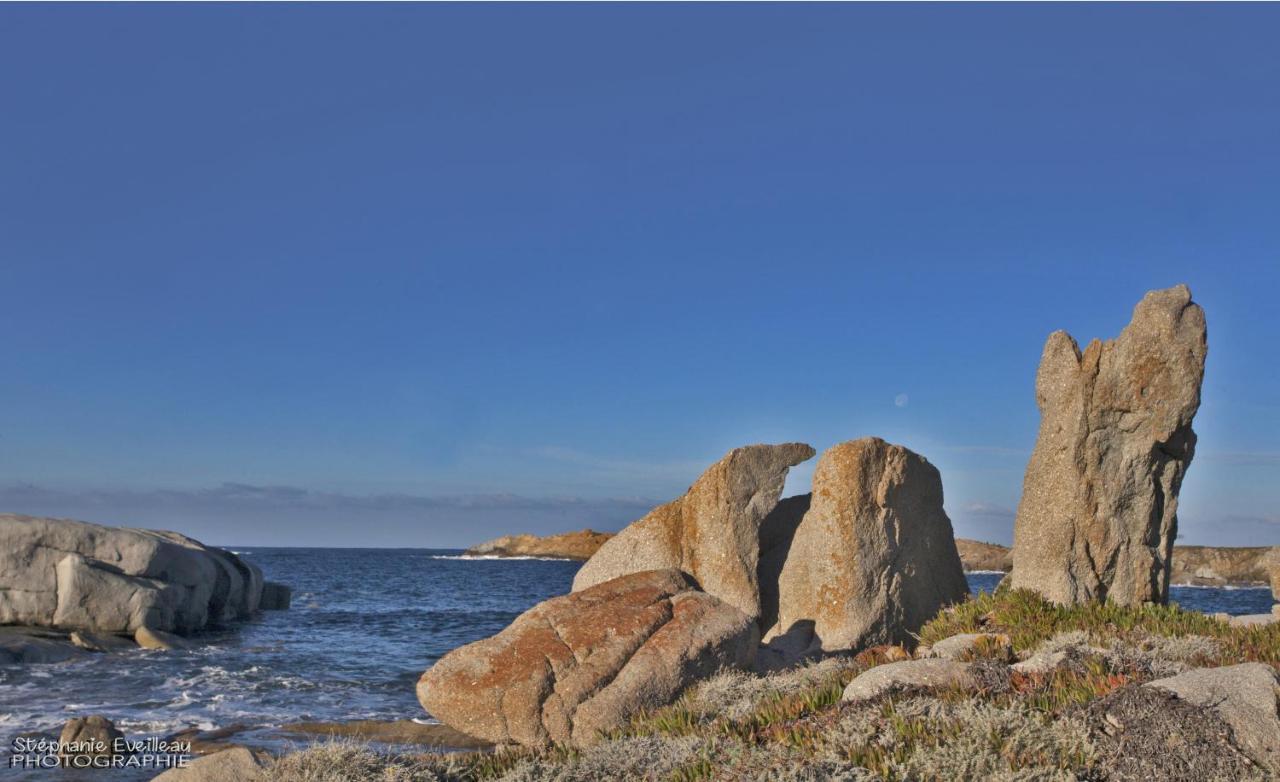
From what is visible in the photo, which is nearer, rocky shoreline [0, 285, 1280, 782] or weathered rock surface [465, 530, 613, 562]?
rocky shoreline [0, 285, 1280, 782]

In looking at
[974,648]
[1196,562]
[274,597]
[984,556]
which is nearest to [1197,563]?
[1196,562]

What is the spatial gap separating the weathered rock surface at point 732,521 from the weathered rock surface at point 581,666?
3.37 meters

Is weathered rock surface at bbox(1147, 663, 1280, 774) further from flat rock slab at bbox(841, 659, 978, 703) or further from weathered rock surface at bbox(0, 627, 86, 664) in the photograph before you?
weathered rock surface at bbox(0, 627, 86, 664)

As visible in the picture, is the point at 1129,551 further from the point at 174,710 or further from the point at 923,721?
the point at 174,710

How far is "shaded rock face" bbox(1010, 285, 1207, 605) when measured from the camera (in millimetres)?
15586

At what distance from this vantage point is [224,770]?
939cm

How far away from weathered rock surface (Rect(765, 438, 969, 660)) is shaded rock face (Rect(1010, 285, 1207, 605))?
6.71 ft

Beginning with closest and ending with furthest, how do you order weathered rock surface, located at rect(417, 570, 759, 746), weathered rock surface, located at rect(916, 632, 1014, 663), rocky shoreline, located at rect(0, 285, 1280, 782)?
rocky shoreline, located at rect(0, 285, 1280, 782), weathered rock surface, located at rect(916, 632, 1014, 663), weathered rock surface, located at rect(417, 570, 759, 746)

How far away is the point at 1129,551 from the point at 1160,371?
307cm

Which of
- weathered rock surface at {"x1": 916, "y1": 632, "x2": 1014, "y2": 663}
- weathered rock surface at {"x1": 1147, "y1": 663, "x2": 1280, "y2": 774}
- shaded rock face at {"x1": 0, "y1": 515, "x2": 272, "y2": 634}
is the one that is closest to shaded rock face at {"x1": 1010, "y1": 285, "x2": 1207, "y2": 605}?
weathered rock surface at {"x1": 916, "y1": 632, "x2": 1014, "y2": 663}

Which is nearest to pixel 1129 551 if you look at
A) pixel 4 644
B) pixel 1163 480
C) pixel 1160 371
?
pixel 1163 480

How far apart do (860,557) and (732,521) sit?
8.33 ft

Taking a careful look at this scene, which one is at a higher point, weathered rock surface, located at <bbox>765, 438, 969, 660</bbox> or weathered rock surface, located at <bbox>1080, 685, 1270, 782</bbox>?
weathered rock surface, located at <bbox>765, 438, 969, 660</bbox>

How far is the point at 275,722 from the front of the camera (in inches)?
773
